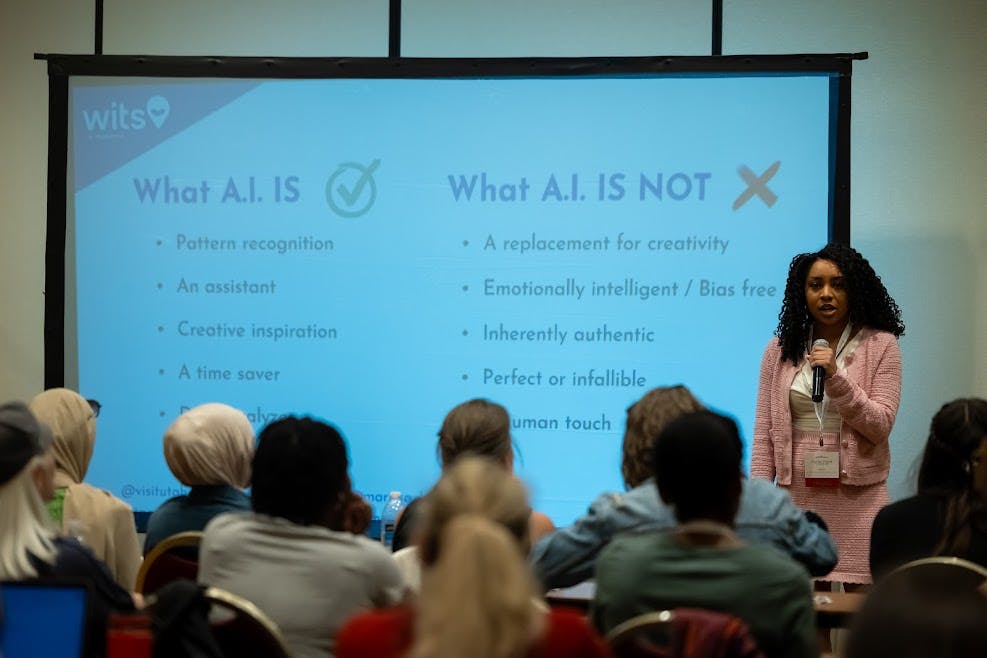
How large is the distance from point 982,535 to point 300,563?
5.35 feet

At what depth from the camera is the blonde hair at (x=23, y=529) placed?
235 cm

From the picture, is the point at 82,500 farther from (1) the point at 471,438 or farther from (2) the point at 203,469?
(1) the point at 471,438

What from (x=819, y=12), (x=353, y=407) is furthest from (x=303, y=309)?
(x=819, y=12)

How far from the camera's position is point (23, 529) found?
240 centimetres

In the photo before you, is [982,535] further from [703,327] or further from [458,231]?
[458,231]

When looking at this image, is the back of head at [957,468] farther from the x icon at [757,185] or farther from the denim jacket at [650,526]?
the x icon at [757,185]

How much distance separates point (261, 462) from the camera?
98.7 inches

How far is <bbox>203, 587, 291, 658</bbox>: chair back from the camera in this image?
6.91 feet

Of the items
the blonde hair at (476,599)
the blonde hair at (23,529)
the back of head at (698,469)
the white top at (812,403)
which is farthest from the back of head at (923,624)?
the white top at (812,403)

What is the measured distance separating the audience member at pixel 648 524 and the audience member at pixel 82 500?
124cm

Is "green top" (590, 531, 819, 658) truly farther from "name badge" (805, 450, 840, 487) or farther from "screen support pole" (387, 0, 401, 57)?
"screen support pole" (387, 0, 401, 57)

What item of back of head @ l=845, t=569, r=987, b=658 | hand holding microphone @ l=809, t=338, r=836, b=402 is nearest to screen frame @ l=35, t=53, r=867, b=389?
hand holding microphone @ l=809, t=338, r=836, b=402

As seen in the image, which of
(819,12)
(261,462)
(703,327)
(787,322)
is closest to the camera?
(261,462)

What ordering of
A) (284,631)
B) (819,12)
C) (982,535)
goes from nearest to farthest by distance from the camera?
(284,631) → (982,535) → (819,12)
